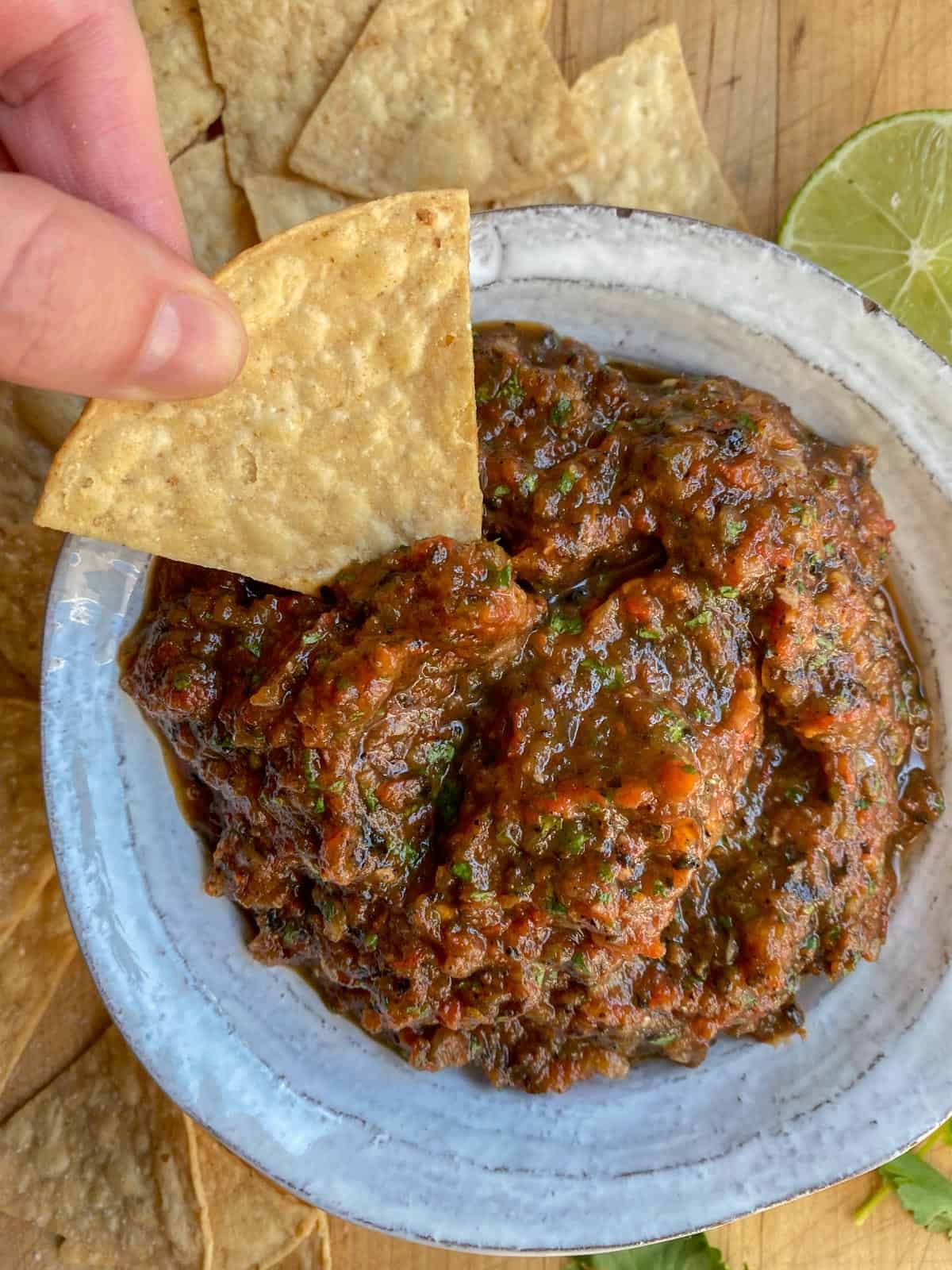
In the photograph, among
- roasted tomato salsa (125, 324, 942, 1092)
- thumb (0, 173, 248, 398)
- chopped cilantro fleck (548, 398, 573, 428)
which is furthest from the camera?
chopped cilantro fleck (548, 398, 573, 428)

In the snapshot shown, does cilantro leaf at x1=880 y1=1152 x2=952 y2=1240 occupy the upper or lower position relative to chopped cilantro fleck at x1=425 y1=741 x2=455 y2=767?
lower

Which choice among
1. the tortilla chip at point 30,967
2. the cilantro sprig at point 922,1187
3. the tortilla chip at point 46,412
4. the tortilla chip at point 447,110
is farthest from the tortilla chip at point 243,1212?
the tortilla chip at point 447,110

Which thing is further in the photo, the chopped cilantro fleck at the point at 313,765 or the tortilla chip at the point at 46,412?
the tortilla chip at the point at 46,412

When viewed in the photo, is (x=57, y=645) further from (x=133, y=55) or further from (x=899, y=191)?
(x=899, y=191)

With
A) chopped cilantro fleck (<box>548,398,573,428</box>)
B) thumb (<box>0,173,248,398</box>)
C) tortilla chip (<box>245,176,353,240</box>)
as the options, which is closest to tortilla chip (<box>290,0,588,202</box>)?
tortilla chip (<box>245,176,353,240</box>)

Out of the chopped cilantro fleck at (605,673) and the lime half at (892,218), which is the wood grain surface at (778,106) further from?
the chopped cilantro fleck at (605,673)

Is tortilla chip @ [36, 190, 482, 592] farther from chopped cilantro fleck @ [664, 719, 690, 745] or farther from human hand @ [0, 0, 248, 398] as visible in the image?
chopped cilantro fleck @ [664, 719, 690, 745]

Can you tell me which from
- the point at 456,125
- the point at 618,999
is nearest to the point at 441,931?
the point at 618,999
